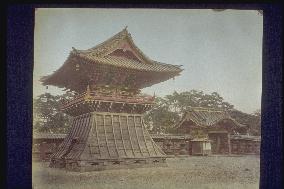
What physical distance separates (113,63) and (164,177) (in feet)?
6.28

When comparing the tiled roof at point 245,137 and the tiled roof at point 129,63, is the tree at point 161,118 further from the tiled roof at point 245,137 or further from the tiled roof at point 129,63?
the tiled roof at point 245,137

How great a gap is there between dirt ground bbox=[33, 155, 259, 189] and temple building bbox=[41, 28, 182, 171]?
0.18 metres

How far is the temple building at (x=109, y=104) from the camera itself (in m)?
5.19

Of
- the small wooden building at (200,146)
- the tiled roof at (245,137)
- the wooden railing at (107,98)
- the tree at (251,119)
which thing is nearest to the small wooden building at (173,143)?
the small wooden building at (200,146)

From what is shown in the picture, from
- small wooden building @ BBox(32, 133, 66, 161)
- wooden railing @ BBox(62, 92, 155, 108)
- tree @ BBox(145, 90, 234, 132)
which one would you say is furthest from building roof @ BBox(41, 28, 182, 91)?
small wooden building @ BBox(32, 133, 66, 161)

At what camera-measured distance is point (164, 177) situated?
497 centimetres

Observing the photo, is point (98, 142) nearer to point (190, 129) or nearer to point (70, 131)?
point (70, 131)

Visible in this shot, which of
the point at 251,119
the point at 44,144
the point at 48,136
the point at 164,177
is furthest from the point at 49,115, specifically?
the point at 251,119

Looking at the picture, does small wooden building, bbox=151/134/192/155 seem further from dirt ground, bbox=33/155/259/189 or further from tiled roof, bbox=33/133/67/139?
tiled roof, bbox=33/133/67/139

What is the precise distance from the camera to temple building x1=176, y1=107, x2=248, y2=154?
5.25 metres

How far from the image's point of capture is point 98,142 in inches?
209

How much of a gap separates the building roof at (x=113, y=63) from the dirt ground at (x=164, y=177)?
4.30ft

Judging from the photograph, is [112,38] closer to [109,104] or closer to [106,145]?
[109,104]

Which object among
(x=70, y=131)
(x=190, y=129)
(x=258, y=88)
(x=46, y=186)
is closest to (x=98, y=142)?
(x=70, y=131)
